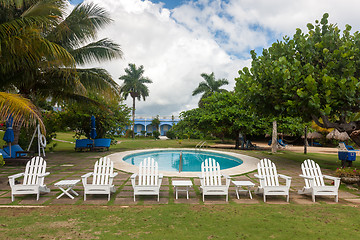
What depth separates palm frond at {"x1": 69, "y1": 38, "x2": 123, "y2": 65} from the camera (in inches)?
408

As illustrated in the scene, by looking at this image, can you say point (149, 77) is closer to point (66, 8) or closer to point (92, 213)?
point (66, 8)

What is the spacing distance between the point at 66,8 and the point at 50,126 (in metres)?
7.96

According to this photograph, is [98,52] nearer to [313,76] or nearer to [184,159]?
[184,159]

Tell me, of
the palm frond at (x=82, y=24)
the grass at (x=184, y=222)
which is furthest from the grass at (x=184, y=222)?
the palm frond at (x=82, y=24)

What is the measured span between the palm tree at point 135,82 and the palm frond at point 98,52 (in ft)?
77.1

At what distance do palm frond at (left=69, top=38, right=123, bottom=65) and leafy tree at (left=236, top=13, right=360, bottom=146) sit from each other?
609 cm

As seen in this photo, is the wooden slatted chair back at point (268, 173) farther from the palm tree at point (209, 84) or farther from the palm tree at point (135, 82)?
the palm tree at point (135, 82)

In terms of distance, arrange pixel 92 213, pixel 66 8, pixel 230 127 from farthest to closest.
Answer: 1. pixel 230 127
2. pixel 66 8
3. pixel 92 213

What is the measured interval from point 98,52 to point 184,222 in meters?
9.34

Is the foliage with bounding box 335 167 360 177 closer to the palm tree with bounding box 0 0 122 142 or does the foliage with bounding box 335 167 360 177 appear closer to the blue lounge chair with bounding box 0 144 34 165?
the palm tree with bounding box 0 0 122 142

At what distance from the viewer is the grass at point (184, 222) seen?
3.13 metres

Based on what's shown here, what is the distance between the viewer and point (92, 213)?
3.93m

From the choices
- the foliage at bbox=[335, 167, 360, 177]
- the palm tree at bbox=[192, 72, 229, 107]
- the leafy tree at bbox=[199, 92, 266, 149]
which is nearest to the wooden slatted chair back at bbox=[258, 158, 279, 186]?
the foliage at bbox=[335, 167, 360, 177]

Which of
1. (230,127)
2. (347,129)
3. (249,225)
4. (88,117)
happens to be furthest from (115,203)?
(230,127)
